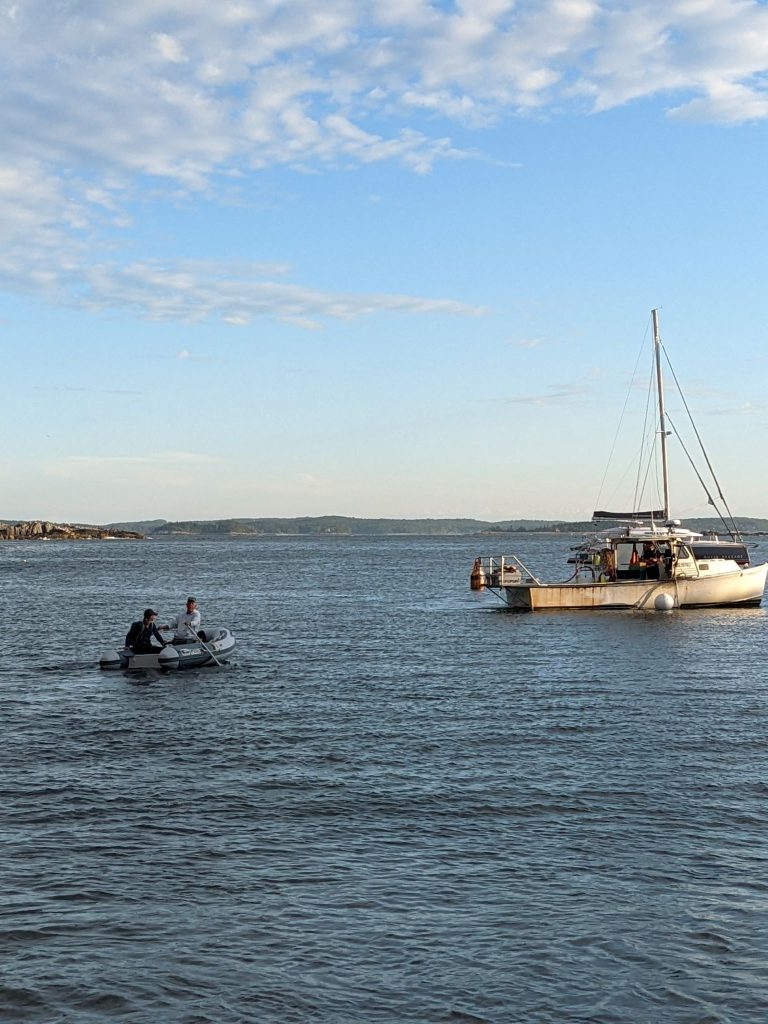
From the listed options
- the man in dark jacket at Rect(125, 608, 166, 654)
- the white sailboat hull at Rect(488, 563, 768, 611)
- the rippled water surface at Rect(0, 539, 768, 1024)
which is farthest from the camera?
the white sailboat hull at Rect(488, 563, 768, 611)

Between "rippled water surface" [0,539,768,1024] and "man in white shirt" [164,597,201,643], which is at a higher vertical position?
"man in white shirt" [164,597,201,643]

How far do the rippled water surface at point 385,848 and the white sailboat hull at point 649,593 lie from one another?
17.6m

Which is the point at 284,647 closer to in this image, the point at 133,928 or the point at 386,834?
the point at 386,834

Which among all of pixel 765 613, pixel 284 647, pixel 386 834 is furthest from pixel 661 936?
pixel 765 613

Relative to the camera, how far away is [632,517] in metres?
54.4

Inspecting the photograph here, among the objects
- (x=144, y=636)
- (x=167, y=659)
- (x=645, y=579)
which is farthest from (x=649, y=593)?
(x=144, y=636)

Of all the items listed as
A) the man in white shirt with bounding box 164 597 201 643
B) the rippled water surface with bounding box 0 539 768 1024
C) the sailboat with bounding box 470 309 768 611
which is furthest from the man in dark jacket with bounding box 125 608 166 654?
the sailboat with bounding box 470 309 768 611

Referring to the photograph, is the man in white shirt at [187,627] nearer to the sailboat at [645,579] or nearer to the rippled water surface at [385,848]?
the rippled water surface at [385,848]

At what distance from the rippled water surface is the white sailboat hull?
1755 centimetres

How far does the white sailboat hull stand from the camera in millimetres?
47969

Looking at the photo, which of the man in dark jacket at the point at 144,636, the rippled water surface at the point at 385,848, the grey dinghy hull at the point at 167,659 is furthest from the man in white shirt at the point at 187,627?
the rippled water surface at the point at 385,848

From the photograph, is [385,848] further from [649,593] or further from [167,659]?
[649,593]

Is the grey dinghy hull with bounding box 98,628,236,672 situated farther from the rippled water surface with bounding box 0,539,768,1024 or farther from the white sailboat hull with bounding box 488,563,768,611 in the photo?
the white sailboat hull with bounding box 488,563,768,611

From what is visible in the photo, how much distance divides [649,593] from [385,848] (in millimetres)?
36164
